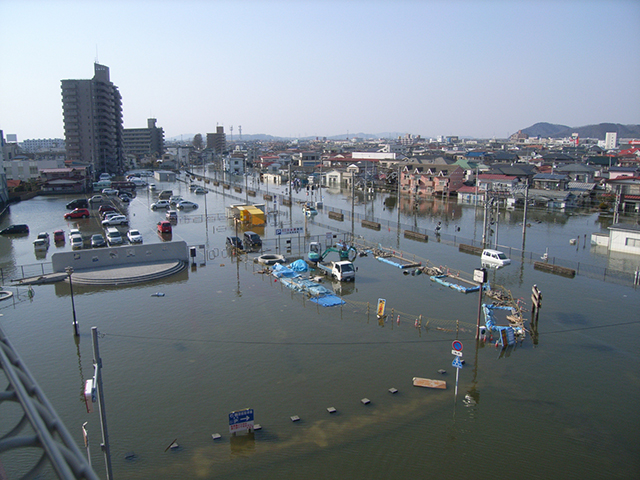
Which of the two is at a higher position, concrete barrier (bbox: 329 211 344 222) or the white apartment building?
the white apartment building

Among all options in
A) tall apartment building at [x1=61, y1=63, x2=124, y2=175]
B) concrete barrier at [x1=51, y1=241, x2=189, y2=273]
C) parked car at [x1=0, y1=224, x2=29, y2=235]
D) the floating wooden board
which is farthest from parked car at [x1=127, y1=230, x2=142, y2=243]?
tall apartment building at [x1=61, y1=63, x2=124, y2=175]

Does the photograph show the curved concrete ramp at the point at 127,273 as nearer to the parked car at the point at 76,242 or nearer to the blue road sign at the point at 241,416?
the parked car at the point at 76,242

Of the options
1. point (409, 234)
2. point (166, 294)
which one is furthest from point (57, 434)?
point (409, 234)

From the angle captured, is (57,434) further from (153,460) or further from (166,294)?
(166,294)

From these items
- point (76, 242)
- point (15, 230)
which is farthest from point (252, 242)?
point (15, 230)

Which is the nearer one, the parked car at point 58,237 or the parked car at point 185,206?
the parked car at point 58,237

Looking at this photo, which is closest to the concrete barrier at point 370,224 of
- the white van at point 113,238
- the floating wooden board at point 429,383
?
the white van at point 113,238

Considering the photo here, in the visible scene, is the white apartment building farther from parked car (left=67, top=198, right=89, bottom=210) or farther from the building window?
the building window
